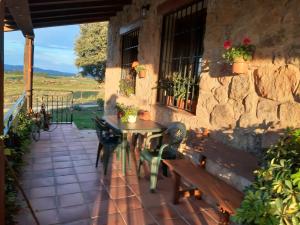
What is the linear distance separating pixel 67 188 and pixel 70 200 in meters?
0.31

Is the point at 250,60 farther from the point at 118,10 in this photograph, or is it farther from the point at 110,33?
the point at 110,33

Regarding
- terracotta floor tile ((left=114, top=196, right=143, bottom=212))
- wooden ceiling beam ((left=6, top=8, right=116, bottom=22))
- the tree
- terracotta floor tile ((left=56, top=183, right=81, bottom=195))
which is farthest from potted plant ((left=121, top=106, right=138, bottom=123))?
the tree

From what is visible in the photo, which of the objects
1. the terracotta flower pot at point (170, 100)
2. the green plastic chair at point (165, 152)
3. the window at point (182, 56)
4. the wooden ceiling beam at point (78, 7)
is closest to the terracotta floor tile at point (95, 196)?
the green plastic chair at point (165, 152)

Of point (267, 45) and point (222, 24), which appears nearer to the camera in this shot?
point (267, 45)

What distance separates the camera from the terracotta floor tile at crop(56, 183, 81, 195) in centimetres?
297

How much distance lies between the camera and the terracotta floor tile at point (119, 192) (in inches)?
116

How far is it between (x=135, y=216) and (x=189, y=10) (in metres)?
2.69

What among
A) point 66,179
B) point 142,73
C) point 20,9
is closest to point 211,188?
point 66,179

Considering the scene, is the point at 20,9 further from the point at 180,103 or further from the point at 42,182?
the point at 180,103

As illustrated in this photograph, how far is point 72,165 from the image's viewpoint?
12.7ft

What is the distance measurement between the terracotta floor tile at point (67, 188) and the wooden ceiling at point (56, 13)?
2.05m

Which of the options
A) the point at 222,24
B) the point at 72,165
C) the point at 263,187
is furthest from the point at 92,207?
the point at 222,24

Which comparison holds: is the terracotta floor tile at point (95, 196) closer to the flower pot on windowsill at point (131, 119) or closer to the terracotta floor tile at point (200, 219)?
the terracotta floor tile at point (200, 219)

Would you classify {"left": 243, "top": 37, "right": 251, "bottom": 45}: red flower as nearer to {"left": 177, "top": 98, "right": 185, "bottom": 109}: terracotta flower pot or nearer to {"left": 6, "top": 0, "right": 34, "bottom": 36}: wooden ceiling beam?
{"left": 177, "top": 98, "right": 185, "bottom": 109}: terracotta flower pot
